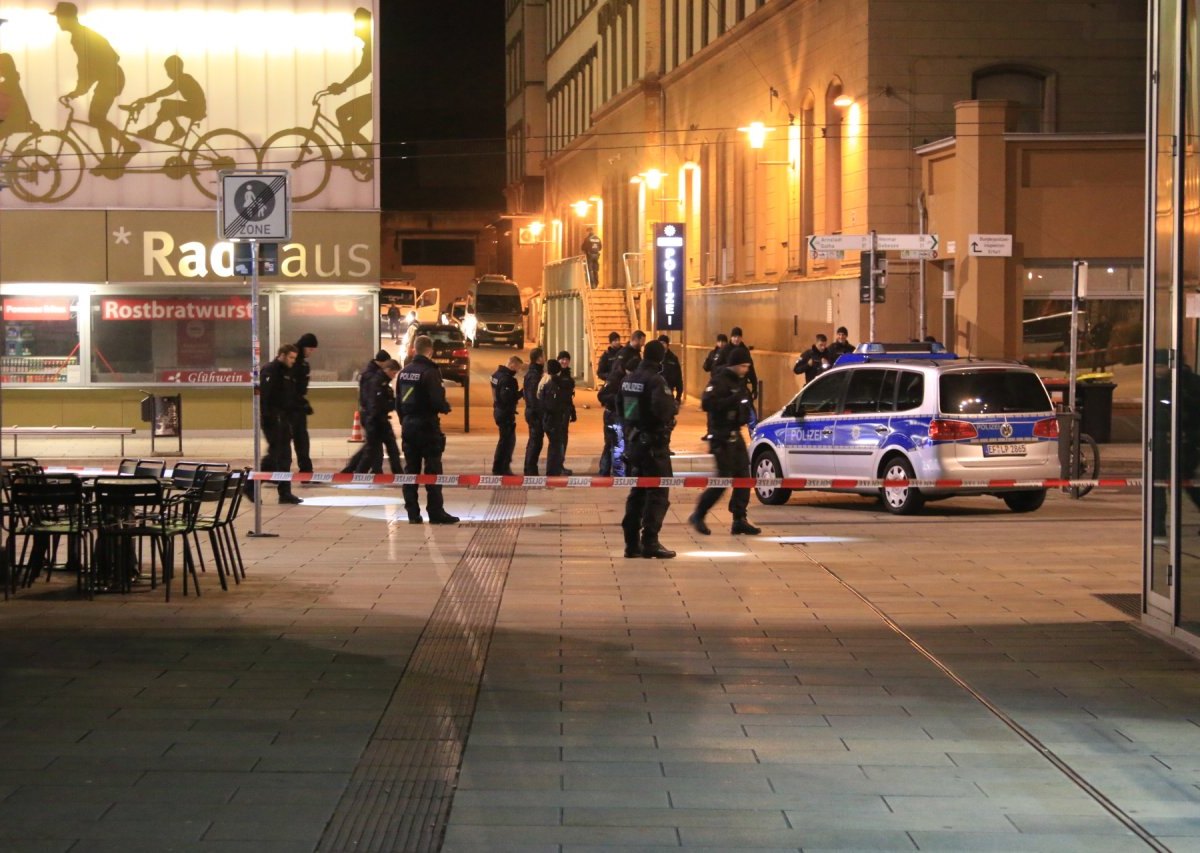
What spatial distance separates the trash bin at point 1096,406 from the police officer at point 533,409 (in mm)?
8709

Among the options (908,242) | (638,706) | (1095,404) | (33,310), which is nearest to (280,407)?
(33,310)

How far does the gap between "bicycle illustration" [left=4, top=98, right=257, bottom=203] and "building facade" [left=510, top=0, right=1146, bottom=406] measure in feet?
37.7

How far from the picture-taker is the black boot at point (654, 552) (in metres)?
13.7

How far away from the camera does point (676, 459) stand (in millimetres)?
24094

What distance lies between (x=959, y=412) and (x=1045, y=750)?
384 inches

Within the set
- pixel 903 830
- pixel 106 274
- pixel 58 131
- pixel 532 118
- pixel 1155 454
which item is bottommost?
pixel 903 830

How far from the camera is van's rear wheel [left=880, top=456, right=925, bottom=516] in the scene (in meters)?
17.1

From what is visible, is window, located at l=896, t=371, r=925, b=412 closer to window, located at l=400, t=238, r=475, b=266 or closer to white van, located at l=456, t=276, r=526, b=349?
white van, located at l=456, t=276, r=526, b=349

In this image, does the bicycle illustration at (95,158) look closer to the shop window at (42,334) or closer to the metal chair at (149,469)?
the shop window at (42,334)

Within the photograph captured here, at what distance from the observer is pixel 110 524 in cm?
1160

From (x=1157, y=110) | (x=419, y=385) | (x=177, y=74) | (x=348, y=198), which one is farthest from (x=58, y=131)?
(x=1157, y=110)

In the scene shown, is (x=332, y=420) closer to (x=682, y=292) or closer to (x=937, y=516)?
(x=937, y=516)

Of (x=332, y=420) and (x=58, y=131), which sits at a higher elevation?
(x=58, y=131)

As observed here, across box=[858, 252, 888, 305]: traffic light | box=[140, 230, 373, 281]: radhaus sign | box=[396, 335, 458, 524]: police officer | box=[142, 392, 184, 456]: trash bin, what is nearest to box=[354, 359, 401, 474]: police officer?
box=[396, 335, 458, 524]: police officer
